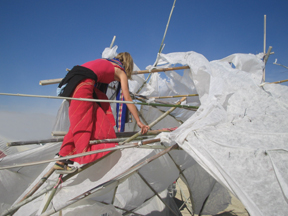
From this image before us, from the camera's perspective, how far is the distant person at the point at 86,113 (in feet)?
3.78

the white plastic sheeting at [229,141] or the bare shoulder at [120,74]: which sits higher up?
the bare shoulder at [120,74]

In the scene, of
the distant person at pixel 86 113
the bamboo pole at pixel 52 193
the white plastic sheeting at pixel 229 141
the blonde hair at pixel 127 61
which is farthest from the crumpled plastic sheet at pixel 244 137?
the bamboo pole at pixel 52 193

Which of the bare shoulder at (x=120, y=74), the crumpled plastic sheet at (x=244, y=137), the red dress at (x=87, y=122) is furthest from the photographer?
the bare shoulder at (x=120, y=74)

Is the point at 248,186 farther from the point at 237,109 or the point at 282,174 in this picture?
the point at 237,109

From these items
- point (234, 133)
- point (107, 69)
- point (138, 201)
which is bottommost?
point (138, 201)

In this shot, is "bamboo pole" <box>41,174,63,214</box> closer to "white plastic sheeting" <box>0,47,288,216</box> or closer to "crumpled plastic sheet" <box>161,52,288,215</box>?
"white plastic sheeting" <box>0,47,288,216</box>

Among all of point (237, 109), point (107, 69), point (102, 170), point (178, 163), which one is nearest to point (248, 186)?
point (237, 109)

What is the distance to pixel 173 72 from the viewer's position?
191 cm

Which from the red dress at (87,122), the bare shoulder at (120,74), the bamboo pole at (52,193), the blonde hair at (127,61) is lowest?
the bamboo pole at (52,193)

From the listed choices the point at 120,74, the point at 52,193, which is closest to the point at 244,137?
the point at 120,74

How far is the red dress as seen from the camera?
45.1 inches

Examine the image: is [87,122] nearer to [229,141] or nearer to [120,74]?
[120,74]

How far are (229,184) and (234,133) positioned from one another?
0.28 m

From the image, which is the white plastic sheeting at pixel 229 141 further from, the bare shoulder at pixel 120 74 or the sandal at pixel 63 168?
the bare shoulder at pixel 120 74
